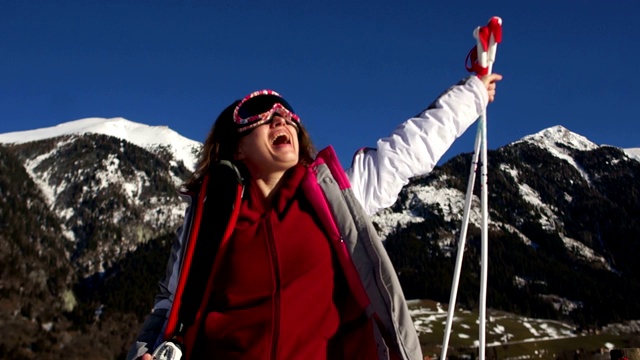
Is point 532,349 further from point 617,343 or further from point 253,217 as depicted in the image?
point 253,217

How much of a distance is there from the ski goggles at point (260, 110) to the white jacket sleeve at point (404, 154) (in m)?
0.54

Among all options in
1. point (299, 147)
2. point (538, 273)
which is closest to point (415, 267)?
point (538, 273)

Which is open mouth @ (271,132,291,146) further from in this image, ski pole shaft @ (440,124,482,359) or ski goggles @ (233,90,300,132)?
ski pole shaft @ (440,124,482,359)

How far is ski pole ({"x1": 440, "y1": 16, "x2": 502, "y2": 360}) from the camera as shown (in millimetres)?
4324

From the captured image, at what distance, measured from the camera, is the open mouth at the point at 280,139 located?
358 cm

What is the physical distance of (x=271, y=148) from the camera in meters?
3.52

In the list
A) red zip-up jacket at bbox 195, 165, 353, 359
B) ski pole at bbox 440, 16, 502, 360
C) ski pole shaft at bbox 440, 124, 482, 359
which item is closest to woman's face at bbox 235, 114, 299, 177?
red zip-up jacket at bbox 195, 165, 353, 359

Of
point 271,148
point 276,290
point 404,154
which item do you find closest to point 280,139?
point 271,148

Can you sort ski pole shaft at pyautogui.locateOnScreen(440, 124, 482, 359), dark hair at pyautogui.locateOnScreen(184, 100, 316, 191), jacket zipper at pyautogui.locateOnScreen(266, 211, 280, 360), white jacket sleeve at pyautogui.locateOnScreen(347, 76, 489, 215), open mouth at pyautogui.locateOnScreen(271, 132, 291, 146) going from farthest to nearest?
ski pole shaft at pyautogui.locateOnScreen(440, 124, 482, 359) → dark hair at pyautogui.locateOnScreen(184, 100, 316, 191) → open mouth at pyautogui.locateOnScreen(271, 132, 291, 146) → white jacket sleeve at pyautogui.locateOnScreen(347, 76, 489, 215) → jacket zipper at pyautogui.locateOnScreen(266, 211, 280, 360)

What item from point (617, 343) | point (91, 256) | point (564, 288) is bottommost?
point (617, 343)

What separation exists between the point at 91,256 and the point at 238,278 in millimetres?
201368

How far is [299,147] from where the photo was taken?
385 centimetres

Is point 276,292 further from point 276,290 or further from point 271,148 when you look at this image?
point 271,148

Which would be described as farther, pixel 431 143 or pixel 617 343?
pixel 617 343
